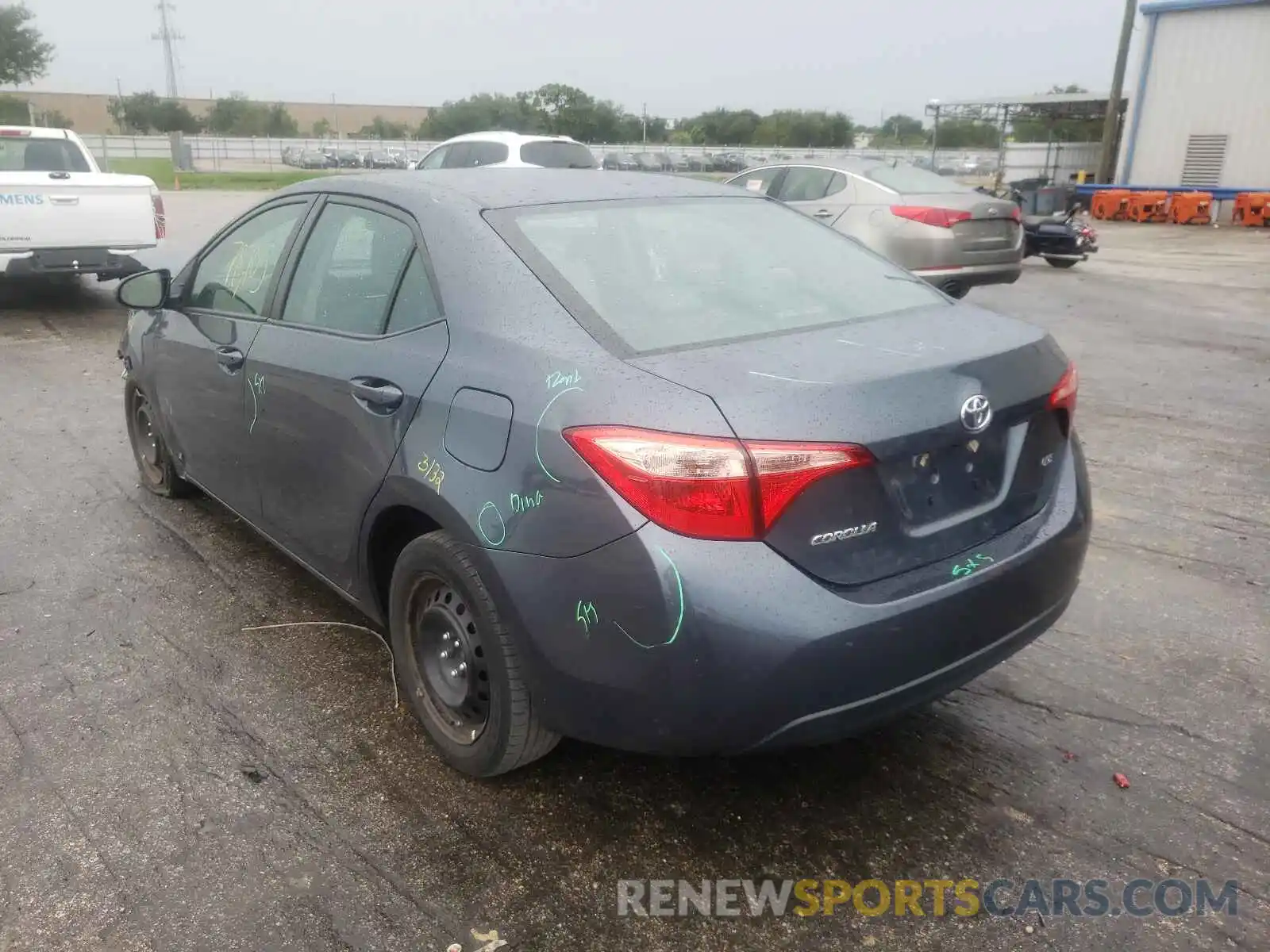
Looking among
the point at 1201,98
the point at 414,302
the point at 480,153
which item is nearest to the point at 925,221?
the point at 480,153

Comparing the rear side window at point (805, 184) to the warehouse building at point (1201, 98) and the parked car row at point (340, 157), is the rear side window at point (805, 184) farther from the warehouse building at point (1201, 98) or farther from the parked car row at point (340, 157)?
the parked car row at point (340, 157)

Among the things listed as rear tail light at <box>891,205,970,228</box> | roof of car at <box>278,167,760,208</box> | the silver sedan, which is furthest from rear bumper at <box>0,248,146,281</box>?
rear tail light at <box>891,205,970,228</box>

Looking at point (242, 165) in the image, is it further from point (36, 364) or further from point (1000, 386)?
point (1000, 386)

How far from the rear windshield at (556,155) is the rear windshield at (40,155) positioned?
195 inches

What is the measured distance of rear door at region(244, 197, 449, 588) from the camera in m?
2.92

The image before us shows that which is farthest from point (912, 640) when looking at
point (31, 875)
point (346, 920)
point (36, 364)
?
point (36, 364)

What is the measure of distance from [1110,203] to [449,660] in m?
29.1

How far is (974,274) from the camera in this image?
10.8m

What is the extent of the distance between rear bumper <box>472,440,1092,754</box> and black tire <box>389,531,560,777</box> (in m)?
0.10

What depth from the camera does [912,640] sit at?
2.35 meters

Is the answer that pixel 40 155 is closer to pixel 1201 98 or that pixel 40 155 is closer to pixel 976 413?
pixel 976 413

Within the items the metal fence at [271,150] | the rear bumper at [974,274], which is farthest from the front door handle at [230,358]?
the metal fence at [271,150]

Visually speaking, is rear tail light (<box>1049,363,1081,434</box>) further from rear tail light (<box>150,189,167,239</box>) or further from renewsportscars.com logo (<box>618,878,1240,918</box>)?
rear tail light (<box>150,189,167,239</box>)

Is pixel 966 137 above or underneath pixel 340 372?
above
